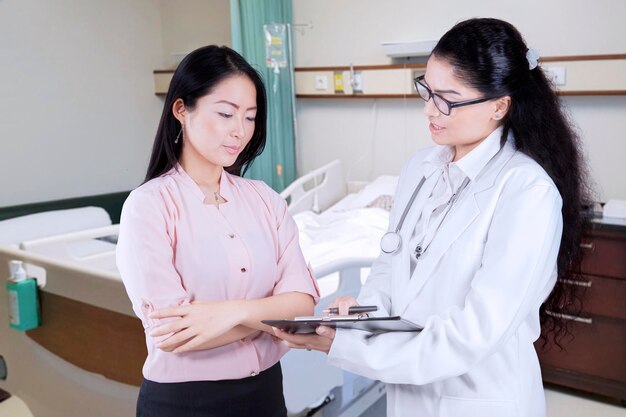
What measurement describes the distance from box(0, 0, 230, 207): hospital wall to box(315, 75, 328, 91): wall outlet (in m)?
0.92

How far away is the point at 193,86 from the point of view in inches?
48.4

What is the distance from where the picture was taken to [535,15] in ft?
11.3

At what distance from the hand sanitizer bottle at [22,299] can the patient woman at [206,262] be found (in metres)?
1.02

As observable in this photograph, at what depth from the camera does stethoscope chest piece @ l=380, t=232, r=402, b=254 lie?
1380 mm

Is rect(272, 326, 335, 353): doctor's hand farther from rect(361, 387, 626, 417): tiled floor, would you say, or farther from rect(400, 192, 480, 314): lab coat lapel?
rect(361, 387, 626, 417): tiled floor

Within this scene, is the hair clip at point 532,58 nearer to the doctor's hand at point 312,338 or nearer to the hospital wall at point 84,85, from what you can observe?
the doctor's hand at point 312,338

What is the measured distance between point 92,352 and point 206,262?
0.94m

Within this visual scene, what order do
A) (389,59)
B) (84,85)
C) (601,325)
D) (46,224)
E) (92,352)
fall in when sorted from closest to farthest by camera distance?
1. (92,352)
2. (601,325)
3. (46,224)
4. (389,59)
5. (84,85)

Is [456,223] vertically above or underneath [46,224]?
above

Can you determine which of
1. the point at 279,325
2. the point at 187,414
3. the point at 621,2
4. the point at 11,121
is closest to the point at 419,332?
the point at 279,325

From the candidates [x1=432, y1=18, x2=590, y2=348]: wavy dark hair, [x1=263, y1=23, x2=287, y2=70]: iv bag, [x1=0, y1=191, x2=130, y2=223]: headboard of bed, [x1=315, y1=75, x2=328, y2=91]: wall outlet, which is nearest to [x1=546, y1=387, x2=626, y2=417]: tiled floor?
[x1=432, y1=18, x2=590, y2=348]: wavy dark hair

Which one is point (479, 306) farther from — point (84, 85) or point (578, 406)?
point (84, 85)

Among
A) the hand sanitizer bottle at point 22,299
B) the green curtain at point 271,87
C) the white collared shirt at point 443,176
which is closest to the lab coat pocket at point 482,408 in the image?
the white collared shirt at point 443,176

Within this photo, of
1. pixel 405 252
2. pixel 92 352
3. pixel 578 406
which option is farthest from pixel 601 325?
pixel 92 352
